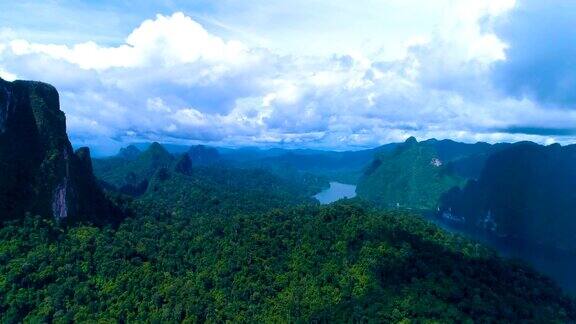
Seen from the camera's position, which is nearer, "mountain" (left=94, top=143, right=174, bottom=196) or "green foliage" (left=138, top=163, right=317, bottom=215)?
"green foliage" (left=138, top=163, right=317, bottom=215)

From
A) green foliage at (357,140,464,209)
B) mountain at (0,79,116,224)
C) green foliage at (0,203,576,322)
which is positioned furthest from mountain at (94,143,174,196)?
green foliage at (0,203,576,322)

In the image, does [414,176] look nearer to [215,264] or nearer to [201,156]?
[215,264]

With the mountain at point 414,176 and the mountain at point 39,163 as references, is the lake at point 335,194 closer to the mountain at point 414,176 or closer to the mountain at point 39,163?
the mountain at point 414,176

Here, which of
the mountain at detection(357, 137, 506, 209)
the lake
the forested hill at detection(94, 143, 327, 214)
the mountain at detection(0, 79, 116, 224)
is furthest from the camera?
the lake

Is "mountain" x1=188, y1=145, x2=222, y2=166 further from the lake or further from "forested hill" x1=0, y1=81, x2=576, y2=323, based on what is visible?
"forested hill" x1=0, y1=81, x2=576, y2=323

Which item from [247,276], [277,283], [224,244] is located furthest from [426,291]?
[224,244]

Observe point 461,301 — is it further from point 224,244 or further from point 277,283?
point 224,244

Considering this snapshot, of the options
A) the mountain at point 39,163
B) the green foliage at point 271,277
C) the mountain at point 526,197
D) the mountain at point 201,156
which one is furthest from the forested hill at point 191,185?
the mountain at point 201,156
